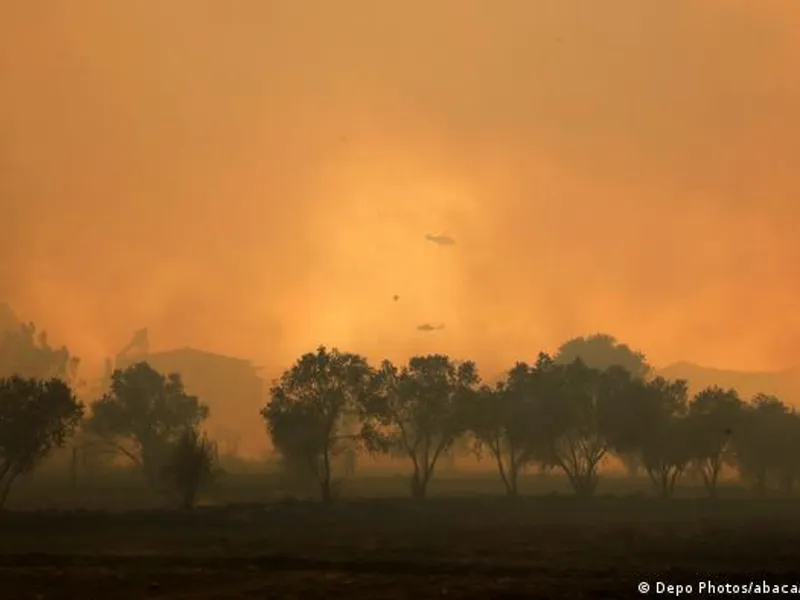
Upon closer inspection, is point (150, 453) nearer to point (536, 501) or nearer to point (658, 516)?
point (536, 501)

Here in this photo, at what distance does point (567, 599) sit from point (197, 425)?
110730 millimetres

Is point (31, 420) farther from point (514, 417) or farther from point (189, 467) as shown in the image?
point (514, 417)

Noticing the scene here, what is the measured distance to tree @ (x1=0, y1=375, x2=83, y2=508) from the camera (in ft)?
273

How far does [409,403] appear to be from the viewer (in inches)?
4301

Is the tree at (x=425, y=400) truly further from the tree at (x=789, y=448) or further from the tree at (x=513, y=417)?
the tree at (x=789, y=448)

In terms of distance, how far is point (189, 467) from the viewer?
84625 millimetres

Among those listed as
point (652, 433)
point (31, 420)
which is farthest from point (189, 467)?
point (652, 433)

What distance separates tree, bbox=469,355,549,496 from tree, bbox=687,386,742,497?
23273mm

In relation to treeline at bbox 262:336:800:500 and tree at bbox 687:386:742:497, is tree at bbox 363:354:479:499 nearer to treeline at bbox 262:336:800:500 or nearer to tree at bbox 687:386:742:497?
treeline at bbox 262:336:800:500

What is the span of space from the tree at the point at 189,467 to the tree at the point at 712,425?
70.3 m

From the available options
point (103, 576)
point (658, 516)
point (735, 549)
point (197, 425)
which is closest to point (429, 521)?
point (658, 516)

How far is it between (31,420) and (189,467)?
17846 mm

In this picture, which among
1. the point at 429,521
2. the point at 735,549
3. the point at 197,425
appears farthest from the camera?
the point at 197,425

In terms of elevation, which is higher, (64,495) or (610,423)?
(610,423)
